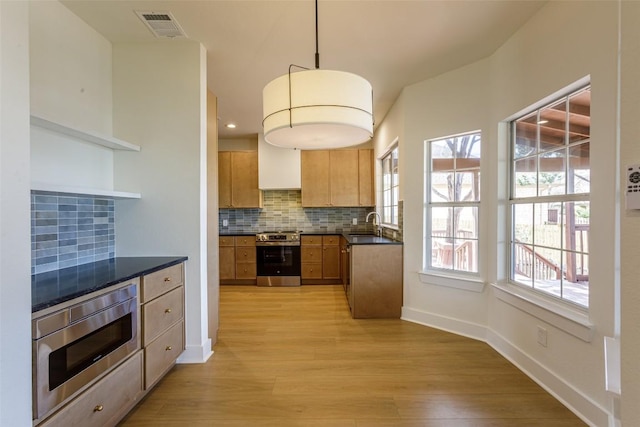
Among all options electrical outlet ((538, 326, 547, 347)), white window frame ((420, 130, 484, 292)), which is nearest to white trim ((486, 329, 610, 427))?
electrical outlet ((538, 326, 547, 347))

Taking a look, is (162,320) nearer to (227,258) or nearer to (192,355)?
(192,355)

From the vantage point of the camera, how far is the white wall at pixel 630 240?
75 centimetres

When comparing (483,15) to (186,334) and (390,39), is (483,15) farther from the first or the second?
(186,334)

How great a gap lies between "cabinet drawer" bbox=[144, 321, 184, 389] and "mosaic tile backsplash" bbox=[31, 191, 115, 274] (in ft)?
2.59

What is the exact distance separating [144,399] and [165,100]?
2209mm

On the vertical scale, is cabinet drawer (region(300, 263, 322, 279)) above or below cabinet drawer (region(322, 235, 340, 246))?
below

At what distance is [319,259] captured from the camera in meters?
4.92

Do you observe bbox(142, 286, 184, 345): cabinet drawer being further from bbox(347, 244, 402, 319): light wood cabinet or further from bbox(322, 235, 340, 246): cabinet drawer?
bbox(322, 235, 340, 246): cabinet drawer

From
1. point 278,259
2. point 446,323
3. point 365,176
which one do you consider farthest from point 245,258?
point 446,323

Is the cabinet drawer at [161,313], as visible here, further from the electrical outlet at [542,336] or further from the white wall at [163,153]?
the electrical outlet at [542,336]

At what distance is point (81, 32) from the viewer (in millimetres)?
2094

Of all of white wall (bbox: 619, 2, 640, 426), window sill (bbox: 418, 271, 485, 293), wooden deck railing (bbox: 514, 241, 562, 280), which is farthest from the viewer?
window sill (bbox: 418, 271, 485, 293)

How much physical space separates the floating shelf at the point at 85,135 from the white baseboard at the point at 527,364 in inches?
124

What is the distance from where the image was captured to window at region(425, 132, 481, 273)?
2832mm
